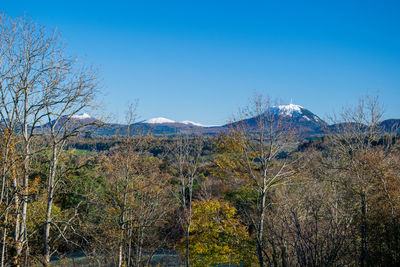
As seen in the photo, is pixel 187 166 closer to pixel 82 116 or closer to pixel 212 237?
pixel 212 237

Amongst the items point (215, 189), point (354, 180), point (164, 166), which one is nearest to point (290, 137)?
point (354, 180)

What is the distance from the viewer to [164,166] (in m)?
39.5

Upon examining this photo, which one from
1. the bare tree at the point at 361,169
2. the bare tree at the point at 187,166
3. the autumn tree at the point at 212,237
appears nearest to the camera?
the bare tree at the point at 361,169

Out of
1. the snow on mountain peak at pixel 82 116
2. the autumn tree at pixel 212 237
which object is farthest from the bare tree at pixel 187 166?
the snow on mountain peak at pixel 82 116

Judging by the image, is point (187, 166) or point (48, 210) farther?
point (187, 166)

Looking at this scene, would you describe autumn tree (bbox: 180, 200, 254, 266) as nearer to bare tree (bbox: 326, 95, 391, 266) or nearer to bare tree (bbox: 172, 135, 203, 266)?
bare tree (bbox: 172, 135, 203, 266)

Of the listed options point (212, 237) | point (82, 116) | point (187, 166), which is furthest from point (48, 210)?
point (187, 166)

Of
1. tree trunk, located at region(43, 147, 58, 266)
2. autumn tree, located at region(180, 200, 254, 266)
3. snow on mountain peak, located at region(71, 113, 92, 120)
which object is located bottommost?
autumn tree, located at region(180, 200, 254, 266)

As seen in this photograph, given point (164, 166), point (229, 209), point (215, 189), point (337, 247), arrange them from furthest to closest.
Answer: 1. point (164, 166)
2. point (215, 189)
3. point (229, 209)
4. point (337, 247)

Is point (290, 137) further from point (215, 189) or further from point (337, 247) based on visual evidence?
point (215, 189)

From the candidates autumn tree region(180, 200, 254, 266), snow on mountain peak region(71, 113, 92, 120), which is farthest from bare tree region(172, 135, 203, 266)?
snow on mountain peak region(71, 113, 92, 120)

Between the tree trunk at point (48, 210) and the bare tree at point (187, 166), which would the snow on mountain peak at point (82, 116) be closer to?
the tree trunk at point (48, 210)

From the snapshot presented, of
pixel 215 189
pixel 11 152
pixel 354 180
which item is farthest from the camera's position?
pixel 215 189

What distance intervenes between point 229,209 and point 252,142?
6105 millimetres
